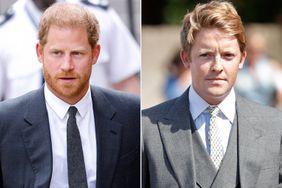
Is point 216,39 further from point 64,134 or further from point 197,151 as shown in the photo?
point 64,134

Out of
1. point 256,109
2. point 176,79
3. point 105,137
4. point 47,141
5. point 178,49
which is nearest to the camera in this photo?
point 47,141

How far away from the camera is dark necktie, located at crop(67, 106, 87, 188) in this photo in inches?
124

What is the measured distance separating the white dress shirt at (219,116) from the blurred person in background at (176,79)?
524 centimetres

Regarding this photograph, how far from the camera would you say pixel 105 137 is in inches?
129

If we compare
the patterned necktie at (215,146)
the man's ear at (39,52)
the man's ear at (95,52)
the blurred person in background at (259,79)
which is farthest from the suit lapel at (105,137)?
the blurred person in background at (259,79)

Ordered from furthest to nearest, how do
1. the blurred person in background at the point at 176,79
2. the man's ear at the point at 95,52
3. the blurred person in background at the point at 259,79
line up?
the blurred person in background at the point at 259,79
the blurred person in background at the point at 176,79
the man's ear at the point at 95,52

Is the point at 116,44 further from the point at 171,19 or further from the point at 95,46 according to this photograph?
the point at 171,19

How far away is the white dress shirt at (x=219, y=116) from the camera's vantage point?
10.9 feet

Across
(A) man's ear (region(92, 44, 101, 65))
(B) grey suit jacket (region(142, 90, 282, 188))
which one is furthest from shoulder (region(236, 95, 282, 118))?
(A) man's ear (region(92, 44, 101, 65))

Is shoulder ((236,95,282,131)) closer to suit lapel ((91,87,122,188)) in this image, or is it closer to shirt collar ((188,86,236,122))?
shirt collar ((188,86,236,122))

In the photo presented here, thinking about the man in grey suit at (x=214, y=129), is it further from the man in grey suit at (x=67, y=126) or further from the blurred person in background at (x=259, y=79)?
the blurred person in background at (x=259, y=79)

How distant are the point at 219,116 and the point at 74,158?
61 cm

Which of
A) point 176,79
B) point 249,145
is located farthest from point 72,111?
point 176,79

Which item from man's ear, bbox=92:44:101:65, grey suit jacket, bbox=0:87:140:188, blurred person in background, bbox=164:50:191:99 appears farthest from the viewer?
blurred person in background, bbox=164:50:191:99
